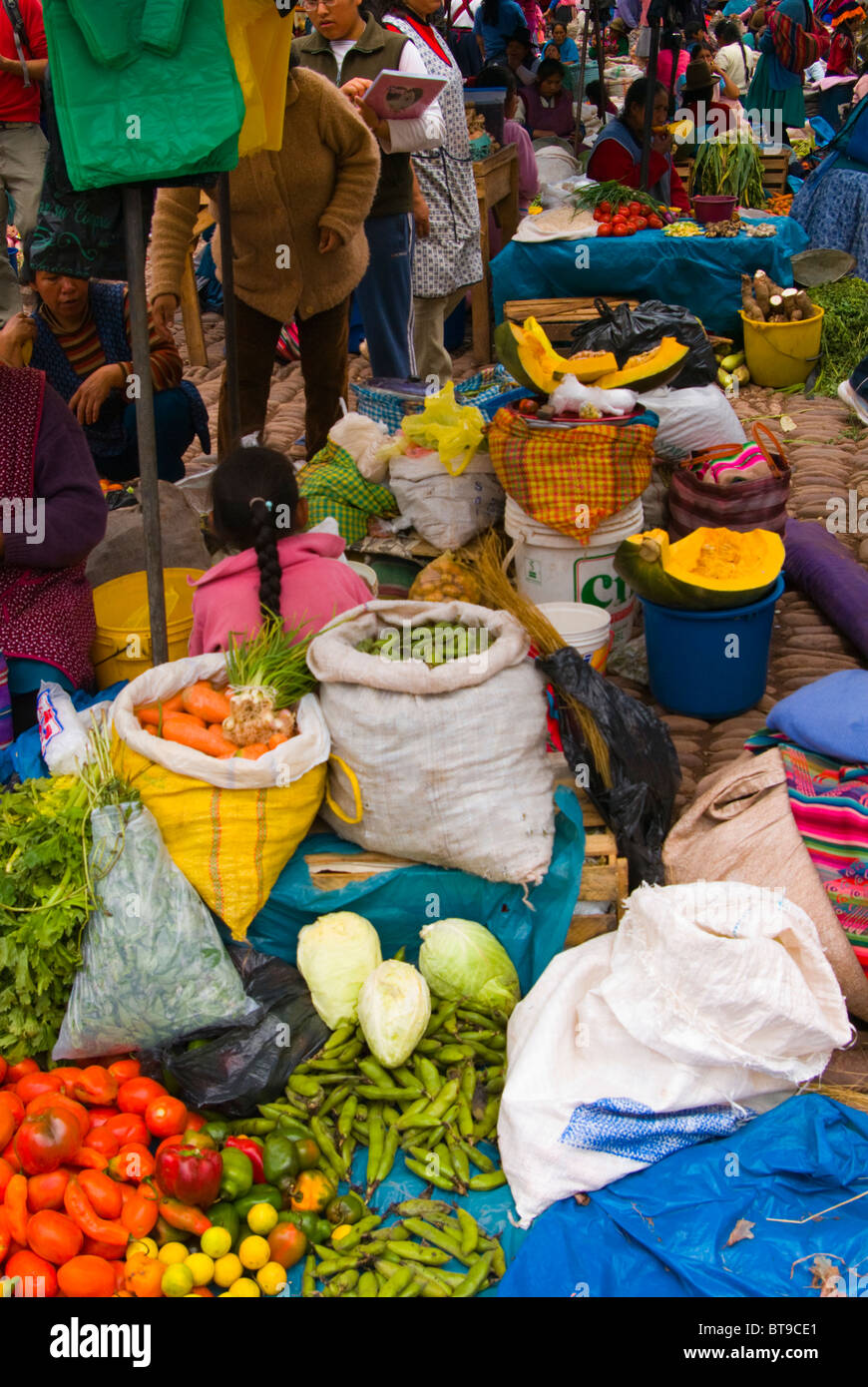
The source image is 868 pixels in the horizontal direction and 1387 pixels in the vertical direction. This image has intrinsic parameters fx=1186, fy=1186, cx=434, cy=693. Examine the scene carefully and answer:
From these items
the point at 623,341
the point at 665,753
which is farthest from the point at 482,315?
the point at 665,753

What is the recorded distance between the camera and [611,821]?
3.11 metres

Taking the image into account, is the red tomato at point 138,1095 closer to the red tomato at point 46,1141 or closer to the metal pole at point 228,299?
the red tomato at point 46,1141

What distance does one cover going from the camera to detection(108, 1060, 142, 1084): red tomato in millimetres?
2770

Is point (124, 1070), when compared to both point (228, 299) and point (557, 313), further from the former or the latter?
point (557, 313)

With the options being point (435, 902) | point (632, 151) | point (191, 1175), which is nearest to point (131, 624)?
point (435, 902)

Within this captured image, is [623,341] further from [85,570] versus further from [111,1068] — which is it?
[111,1068]

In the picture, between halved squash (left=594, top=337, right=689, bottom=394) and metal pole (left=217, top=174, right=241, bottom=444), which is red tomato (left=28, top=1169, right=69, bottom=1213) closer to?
metal pole (left=217, top=174, right=241, bottom=444)

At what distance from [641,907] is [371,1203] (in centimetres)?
87

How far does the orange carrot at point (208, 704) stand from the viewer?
3010 millimetres

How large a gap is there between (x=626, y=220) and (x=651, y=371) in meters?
3.30

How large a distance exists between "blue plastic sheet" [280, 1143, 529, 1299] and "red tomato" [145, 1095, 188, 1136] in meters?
0.39

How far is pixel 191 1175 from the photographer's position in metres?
2.41

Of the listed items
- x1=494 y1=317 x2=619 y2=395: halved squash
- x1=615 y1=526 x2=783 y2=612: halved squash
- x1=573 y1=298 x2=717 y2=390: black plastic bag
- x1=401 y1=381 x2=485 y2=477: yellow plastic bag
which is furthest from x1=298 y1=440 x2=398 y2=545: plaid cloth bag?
x1=573 y1=298 x2=717 y2=390: black plastic bag

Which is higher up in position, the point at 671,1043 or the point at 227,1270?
the point at 671,1043
